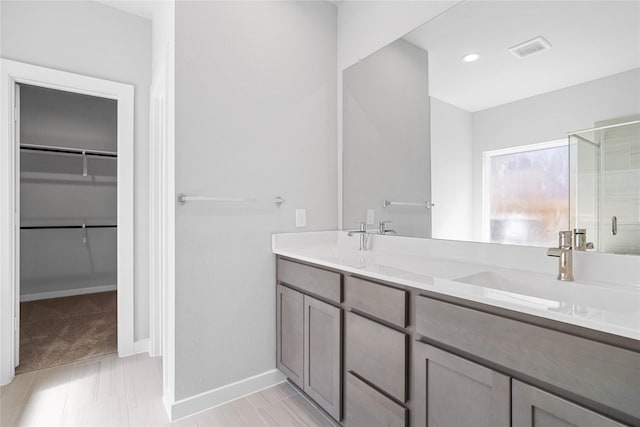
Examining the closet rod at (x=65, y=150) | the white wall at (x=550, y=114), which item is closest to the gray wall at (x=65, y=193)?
the closet rod at (x=65, y=150)

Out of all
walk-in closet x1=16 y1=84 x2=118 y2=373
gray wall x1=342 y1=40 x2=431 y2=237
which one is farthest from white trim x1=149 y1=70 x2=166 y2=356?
gray wall x1=342 y1=40 x2=431 y2=237

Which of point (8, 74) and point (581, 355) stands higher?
point (8, 74)

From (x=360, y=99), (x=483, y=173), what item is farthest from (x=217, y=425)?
(x=360, y=99)

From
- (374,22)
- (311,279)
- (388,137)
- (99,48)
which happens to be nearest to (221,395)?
(311,279)

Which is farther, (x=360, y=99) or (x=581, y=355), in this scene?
(x=360, y=99)

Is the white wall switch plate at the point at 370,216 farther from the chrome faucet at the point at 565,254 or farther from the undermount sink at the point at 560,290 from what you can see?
the chrome faucet at the point at 565,254

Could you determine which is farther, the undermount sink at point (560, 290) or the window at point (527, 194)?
the window at point (527, 194)

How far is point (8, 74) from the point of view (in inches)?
81.0

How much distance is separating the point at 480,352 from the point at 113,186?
16.1 ft

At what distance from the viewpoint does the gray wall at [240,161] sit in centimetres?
176

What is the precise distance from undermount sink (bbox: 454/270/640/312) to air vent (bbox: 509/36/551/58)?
89 cm

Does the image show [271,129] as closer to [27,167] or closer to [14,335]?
[14,335]

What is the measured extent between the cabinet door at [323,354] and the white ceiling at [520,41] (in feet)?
4.07

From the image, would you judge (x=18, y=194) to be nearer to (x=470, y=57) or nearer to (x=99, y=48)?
(x=99, y=48)
